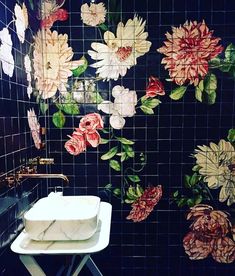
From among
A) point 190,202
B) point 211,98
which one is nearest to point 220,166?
point 190,202

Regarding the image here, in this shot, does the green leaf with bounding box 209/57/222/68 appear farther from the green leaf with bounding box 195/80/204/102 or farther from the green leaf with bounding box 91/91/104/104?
the green leaf with bounding box 91/91/104/104

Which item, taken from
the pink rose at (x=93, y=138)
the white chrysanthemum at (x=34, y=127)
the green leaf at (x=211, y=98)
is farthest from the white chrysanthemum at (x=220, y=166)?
the white chrysanthemum at (x=34, y=127)

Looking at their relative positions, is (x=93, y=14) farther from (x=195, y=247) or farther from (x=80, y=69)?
(x=195, y=247)

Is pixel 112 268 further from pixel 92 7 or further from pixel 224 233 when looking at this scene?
pixel 92 7

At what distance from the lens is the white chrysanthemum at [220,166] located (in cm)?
190

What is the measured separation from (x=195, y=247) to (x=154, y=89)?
1.11 meters

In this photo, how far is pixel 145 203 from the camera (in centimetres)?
195

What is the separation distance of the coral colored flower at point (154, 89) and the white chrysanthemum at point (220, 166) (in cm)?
45

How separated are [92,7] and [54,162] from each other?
1.04 metres

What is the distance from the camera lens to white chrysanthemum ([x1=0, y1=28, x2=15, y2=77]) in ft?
3.86

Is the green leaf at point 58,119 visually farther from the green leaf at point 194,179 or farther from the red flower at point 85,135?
the green leaf at point 194,179

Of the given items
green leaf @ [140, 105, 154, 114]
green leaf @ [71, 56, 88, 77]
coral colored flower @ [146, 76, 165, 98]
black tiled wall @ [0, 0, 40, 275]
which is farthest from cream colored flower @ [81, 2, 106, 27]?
green leaf @ [140, 105, 154, 114]

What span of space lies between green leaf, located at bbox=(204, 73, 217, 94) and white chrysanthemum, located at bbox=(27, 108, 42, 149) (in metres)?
1.10

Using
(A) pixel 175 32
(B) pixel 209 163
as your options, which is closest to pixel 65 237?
(B) pixel 209 163
